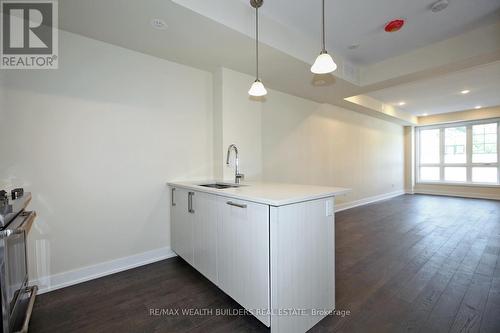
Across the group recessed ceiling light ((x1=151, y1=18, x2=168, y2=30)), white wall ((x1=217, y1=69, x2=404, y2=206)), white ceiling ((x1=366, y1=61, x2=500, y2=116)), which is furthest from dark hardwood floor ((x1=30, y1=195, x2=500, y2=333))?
white ceiling ((x1=366, y1=61, x2=500, y2=116))

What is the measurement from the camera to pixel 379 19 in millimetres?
2424

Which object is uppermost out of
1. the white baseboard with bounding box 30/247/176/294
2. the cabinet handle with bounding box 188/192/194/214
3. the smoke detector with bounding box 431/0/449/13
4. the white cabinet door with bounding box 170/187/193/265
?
the smoke detector with bounding box 431/0/449/13

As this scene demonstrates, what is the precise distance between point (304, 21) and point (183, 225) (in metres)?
2.70

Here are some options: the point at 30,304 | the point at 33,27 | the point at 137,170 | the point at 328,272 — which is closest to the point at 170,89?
the point at 137,170

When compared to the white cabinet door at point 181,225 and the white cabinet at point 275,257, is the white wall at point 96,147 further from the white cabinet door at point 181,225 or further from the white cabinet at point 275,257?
the white cabinet at point 275,257

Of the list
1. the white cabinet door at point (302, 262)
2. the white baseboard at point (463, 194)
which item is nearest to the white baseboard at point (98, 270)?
the white cabinet door at point (302, 262)

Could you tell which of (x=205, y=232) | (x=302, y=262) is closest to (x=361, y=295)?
(x=302, y=262)

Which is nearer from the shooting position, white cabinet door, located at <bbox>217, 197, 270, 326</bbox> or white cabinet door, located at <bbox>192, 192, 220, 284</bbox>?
white cabinet door, located at <bbox>217, 197, 270, 326</bbox>

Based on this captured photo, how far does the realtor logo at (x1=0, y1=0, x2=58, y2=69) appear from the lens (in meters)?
1.86

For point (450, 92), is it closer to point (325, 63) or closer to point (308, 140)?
point (308, 140)

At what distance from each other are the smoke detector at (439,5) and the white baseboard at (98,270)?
402 cm

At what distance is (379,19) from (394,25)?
0.25 m

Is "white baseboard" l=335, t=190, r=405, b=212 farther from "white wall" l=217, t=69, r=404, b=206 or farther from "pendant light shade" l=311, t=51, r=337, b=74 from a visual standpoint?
"pendant light shade" l=311, t=51, r=337, b=74

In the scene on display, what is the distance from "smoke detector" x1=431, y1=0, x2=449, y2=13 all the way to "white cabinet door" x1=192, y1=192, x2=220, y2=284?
2.90m
